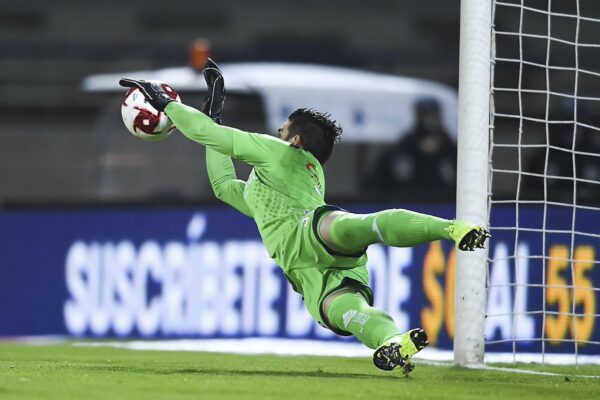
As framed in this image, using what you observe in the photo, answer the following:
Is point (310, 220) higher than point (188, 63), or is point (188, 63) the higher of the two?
point (188, 63)

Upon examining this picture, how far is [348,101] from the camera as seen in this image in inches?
625

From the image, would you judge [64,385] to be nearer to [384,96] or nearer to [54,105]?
[384,96]

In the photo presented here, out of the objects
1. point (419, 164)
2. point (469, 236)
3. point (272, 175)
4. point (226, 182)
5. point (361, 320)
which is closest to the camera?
point (469, 236)

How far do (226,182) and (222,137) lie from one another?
80cm

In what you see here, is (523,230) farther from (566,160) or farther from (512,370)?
(566,160)

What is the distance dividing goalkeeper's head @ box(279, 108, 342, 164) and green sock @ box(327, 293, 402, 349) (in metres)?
0.85

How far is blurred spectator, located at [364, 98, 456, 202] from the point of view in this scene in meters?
14.7

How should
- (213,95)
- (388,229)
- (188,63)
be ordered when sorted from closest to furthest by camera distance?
(388,229) < (213,95) < (188,63)

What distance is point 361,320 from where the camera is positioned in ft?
23.2

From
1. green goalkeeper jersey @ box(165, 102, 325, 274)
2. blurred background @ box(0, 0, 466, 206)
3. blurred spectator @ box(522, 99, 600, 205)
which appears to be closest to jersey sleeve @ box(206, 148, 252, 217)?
green goalkeeper jersey @ box(165, 102, 325, 274)

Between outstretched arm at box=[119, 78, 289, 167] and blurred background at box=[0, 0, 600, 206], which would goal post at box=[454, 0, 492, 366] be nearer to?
outstretched arm at box=[119, 78, 289, 167]

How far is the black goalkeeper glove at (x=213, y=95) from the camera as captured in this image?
7.88 meters

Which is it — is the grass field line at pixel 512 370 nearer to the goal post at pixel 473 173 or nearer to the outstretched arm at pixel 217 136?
the goal post at pixel 473 173

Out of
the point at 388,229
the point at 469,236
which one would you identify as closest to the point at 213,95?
the point at 388,229
